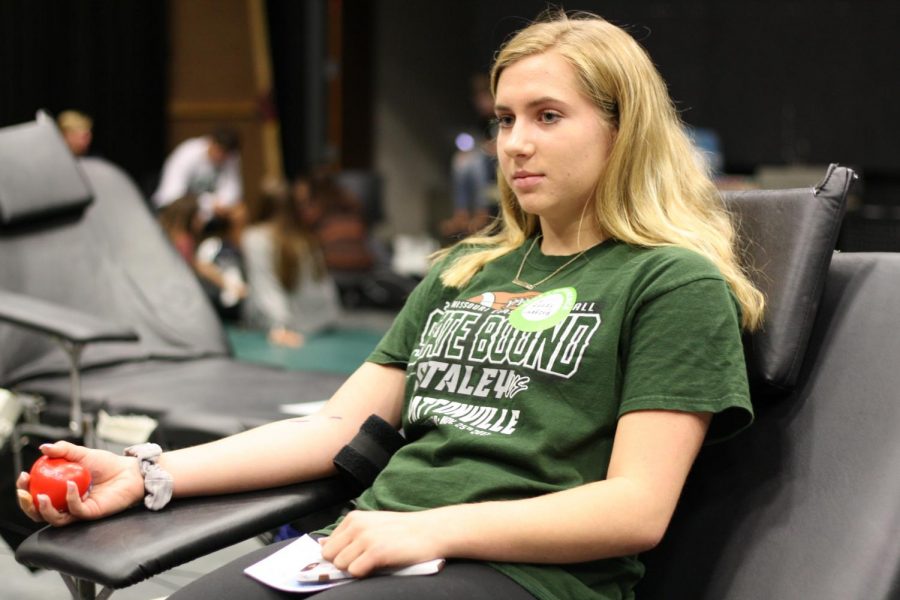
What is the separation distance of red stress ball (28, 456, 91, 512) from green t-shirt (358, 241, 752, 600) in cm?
32

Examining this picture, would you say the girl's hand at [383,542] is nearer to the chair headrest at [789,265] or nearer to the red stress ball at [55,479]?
the red stress ball at [55,479]

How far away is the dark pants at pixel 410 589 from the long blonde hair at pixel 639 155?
0.42 meters

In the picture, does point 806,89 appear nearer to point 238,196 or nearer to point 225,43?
point 238,196

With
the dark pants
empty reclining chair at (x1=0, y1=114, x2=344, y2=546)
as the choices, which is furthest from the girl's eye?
empty reclining chair at (x1=0, y1=114, x2=344, y2=546)

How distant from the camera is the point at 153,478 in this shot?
1226mm

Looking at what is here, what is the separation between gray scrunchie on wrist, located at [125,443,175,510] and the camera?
1.22m

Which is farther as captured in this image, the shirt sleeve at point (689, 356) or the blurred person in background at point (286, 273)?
the blurred person in background at point (286, 273)

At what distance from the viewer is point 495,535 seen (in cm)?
106

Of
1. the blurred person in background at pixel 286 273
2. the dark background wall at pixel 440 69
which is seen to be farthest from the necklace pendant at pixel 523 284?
the dark background wall at pixel 440 69

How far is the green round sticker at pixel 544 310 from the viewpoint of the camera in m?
1.20

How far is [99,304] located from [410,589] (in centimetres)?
196

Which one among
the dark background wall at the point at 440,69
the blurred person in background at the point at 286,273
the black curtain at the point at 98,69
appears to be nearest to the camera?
the blurred person in background at the point at 286,273

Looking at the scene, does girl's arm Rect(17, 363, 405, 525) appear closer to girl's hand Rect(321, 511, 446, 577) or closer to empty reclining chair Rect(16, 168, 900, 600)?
empty reclining chair Rect(16, 168, 900, 600)

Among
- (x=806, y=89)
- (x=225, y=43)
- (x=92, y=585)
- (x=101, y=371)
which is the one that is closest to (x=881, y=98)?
(x=806, y=89)
